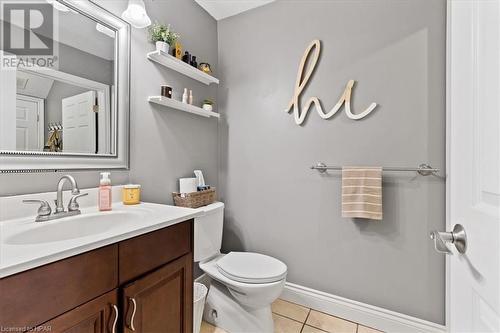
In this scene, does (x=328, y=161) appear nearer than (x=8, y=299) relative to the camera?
No

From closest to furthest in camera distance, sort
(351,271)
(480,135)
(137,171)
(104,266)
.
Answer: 1. (480,135)
2. (104,266)
3. (137,171)
4. (351,271)

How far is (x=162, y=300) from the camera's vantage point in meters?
0.95

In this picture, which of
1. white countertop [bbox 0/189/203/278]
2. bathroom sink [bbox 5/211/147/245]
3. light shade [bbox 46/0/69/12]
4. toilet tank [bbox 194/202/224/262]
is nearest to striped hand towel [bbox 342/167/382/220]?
toilet tank [bbox 194/202/224/262]

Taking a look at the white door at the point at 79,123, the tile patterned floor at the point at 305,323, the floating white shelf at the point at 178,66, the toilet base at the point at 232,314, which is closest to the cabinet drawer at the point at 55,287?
the white door at the point at 79,123

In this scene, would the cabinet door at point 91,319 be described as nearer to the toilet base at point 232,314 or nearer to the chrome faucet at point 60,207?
the chrome faucet at point 60,207

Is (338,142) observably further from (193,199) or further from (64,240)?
(64,240)

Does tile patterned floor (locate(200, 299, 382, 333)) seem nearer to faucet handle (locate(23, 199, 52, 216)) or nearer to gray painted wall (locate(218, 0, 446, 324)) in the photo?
gray painted wall (locate(218, 0, 446, 324))

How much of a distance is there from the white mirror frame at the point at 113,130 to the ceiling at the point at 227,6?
85 centimetres

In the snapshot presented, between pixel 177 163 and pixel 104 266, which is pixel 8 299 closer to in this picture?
pixel 104 266

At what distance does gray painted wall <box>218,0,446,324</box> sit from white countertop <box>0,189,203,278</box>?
943 millimetres

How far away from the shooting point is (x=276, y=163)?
73.6 inches

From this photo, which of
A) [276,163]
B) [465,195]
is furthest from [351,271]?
[465,195]

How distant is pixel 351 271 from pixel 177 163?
1.44m

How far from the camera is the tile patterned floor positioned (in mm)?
1507
